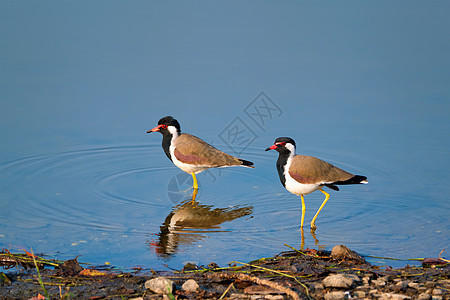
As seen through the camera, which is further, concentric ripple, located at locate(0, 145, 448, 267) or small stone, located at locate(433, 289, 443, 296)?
concentric ripple, located at locate(0, 145, 448, 267)

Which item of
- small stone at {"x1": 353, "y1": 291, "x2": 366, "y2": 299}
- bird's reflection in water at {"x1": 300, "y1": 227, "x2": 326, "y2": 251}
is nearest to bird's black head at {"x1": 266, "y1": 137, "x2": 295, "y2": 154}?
bird's reflection in water at {"x1": 300, "y1": 227, "x2": 326, "y2": 251}

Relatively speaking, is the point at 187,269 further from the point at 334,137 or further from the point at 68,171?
the point at 334,137

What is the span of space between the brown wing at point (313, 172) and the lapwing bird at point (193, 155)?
1.65 metres

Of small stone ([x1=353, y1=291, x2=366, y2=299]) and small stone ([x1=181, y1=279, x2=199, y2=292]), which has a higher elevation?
small stone ([x1=353, y1=291, x2=366, y2=299])

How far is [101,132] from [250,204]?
3872 millimetres

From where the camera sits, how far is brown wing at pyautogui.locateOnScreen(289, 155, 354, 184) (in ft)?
28.6

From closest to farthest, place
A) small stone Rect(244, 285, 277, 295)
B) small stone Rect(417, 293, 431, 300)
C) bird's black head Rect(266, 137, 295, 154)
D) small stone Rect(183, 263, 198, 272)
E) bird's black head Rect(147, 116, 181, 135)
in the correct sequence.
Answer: small stone Rect(417, 293, 431, 300), small stone Rect(244, 285, 277, 295), small stone Rect(183, 263, 198, 272), bird's black head Rect(266, 137, 295, 154), bird's black head Rect(147, 116, 181, 135)

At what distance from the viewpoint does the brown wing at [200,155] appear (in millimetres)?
10617

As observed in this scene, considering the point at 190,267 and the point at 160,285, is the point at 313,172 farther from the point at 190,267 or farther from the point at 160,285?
the point at 160,285

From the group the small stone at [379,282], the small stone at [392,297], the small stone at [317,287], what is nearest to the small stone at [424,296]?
the small stone at [392,297]

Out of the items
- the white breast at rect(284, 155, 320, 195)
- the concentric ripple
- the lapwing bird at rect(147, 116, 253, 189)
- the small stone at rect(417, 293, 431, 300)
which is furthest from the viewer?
the lapwing bird at rect(147, 116, 253, 189)

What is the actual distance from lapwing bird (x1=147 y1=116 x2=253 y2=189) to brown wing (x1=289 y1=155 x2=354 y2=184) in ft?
5.42

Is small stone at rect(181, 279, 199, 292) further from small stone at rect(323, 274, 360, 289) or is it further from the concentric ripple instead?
the concentric ripple

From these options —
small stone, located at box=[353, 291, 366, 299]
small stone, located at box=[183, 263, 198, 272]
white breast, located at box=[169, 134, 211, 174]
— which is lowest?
small stone, located at box=[183, 263, 198, 272]
